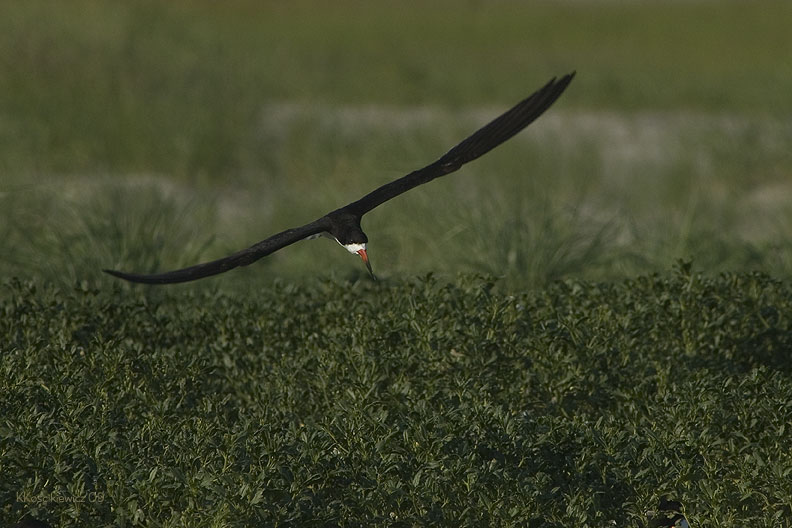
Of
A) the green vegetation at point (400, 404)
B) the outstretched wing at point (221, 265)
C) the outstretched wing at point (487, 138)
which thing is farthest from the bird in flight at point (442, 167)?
the green vegetation at point (400, 404)

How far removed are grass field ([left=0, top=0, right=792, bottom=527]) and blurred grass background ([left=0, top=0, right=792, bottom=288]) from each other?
4 cm

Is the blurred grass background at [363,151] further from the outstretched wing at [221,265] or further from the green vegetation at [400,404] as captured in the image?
the outstretched wing at [221,265]

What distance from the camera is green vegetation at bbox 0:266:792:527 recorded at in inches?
183

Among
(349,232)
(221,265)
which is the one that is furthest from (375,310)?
(221,265)

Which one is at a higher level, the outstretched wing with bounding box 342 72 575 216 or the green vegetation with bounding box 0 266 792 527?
the outstretched wing with bounding box 342 72 575 216

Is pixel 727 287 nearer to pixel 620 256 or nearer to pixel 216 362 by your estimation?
pixel 620 256

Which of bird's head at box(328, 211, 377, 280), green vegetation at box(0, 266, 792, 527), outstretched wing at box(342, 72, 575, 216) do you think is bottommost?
green vegetation at box(0, 266, 792, 527)

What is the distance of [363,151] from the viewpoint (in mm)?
12656

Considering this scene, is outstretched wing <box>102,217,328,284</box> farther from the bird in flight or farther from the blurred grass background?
the blurred grass background

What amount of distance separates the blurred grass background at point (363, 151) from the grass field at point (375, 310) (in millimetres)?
45

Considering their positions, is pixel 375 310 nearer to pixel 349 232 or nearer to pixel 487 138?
pixel 349 232

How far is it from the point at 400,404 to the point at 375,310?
1393 mm

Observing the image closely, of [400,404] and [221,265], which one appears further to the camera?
[400,404]

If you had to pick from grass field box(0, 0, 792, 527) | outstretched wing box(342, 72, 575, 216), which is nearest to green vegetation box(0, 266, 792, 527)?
grass field box(0, 0, 792, 527)
